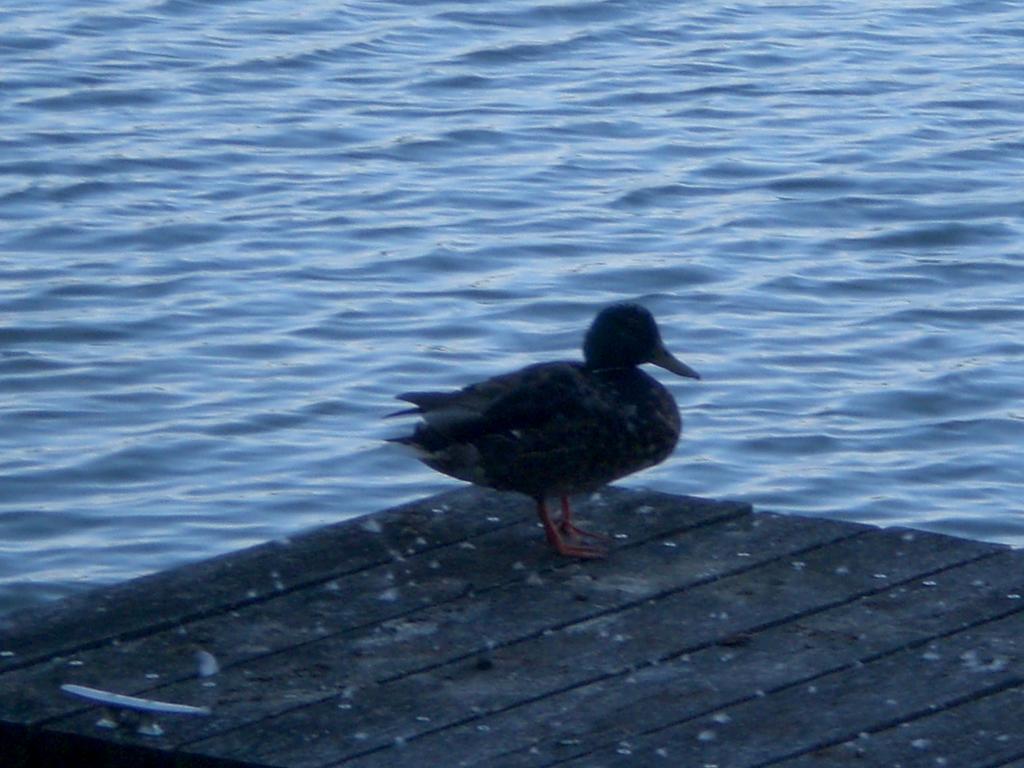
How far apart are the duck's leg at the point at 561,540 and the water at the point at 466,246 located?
211cm

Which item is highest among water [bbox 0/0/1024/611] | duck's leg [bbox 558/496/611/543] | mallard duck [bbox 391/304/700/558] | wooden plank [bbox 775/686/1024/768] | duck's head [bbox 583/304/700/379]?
duck's head [bbox 583/304/700/379]

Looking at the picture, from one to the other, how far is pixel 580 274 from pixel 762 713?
17.6 ft

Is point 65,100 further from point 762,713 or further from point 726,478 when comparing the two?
point 762,713

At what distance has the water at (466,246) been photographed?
24.3ft

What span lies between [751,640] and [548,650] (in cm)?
38

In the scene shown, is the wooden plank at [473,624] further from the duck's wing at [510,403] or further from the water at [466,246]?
the water at [466,246]

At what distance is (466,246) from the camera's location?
379 inches

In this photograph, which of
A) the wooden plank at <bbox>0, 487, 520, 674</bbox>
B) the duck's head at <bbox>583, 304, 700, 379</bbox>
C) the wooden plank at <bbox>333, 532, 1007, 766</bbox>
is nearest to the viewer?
the wooden plank at <bbox>333, 532, 1007, 766</bbox>

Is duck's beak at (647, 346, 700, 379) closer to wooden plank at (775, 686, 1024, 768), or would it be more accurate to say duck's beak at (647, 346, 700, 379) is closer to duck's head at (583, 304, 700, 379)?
duck's head at (583, 304, 700, 379)

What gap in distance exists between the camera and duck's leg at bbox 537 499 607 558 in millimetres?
4793

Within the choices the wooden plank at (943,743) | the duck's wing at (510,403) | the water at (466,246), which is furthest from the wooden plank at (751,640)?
the water at (466,246)

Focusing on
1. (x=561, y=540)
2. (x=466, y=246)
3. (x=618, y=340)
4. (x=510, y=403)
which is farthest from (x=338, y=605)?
(x=466, y=246)

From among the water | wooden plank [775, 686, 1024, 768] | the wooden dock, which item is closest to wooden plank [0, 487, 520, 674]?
the wooden dock

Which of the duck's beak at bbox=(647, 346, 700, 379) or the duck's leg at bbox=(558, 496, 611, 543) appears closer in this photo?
the duck's leg at bbox=(558, 496, 611, 543)
